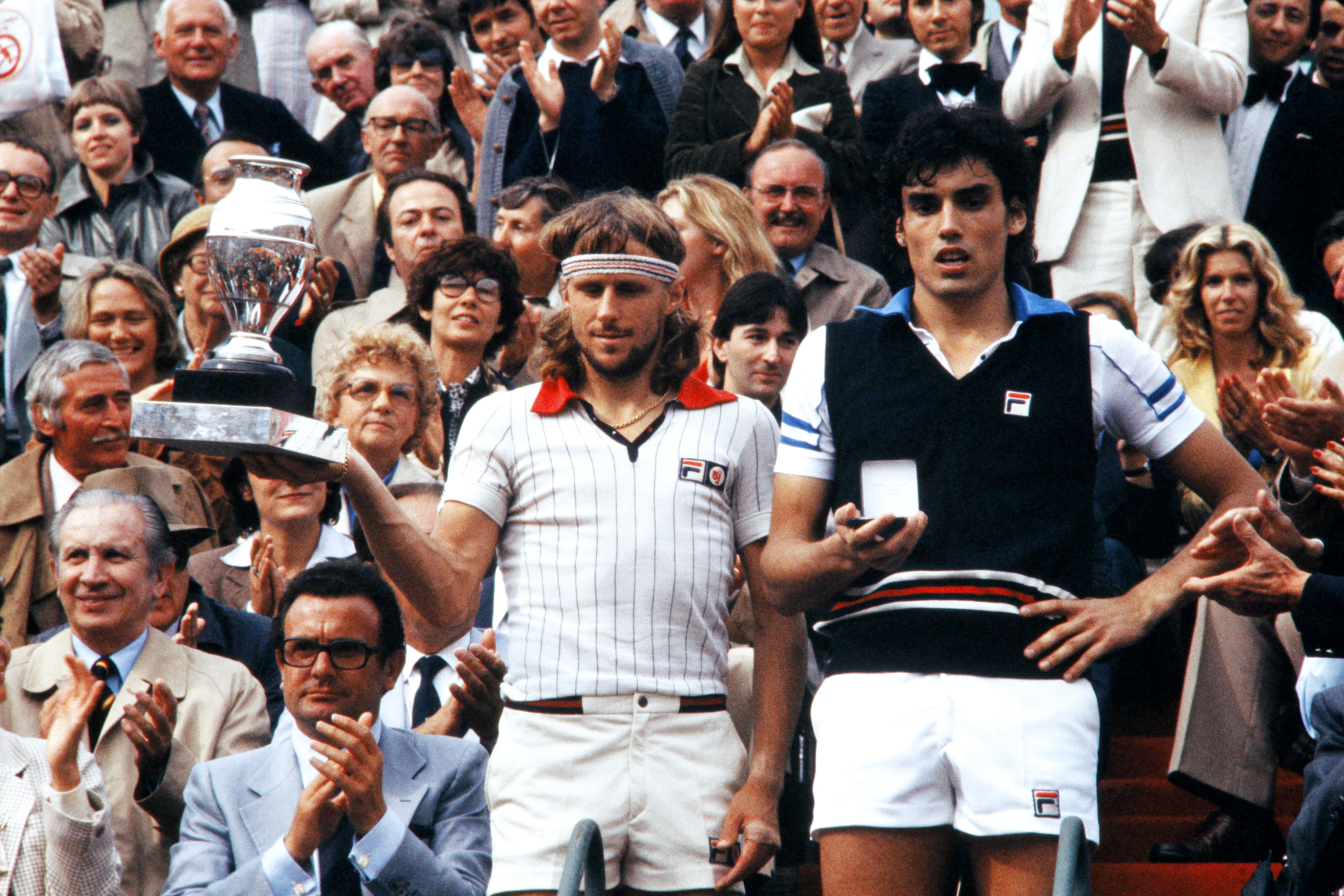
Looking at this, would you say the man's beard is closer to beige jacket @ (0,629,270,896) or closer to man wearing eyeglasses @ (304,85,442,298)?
beige jacket @ (0,629,270,896)

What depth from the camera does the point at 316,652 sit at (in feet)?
13.2

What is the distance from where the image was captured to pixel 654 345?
3.66 metres

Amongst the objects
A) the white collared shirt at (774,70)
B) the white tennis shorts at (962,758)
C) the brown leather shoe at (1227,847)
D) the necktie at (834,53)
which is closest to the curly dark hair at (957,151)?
the white tennis shorts at (962,758)

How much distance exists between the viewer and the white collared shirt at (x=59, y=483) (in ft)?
19.3

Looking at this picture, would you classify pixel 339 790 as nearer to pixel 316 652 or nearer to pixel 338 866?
pixel 338 866

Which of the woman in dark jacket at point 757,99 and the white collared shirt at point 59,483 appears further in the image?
the woman in dark jacket at point 757,99

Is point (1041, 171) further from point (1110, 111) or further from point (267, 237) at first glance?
point (267, 237)

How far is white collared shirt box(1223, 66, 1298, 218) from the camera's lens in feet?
25.5

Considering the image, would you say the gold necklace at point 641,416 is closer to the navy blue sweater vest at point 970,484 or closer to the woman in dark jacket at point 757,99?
the navy blue sweater vest at point 970,484

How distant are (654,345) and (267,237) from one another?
0.85 metres

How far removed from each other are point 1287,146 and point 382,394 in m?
4.38

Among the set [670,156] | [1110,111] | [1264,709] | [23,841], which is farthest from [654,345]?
[1110,111]

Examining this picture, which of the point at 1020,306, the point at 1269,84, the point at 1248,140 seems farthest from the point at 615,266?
the point at 1269,84

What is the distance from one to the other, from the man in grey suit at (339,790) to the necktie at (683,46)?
5.06 meters
